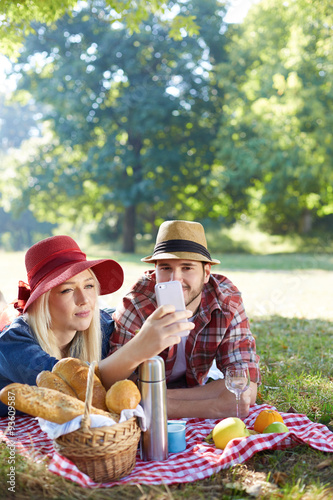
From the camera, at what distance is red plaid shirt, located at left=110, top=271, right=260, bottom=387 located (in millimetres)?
3666

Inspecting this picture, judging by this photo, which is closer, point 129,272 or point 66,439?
point 66,439

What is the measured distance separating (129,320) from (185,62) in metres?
20.6

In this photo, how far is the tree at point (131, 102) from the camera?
72.6 ft

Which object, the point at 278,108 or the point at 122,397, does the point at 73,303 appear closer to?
the point at 122,397

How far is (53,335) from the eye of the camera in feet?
11.2

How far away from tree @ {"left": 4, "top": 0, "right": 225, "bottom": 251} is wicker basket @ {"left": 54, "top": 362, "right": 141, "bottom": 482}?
19.3 meters

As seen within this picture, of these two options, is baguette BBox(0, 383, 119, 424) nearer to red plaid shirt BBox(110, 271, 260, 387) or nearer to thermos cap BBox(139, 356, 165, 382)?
thermos cap BBox(139, 356, 165, 382)

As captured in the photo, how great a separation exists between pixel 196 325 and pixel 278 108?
17.3m

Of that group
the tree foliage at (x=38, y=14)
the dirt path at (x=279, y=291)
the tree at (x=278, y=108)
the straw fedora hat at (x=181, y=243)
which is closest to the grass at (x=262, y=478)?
the straw fedora hat at (x=181, y=243)

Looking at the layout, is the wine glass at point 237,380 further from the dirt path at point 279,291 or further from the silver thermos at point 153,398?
the dirt path at point 279,291

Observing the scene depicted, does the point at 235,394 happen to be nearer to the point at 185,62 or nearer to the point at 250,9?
the point at 185,62

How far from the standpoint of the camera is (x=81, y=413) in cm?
242

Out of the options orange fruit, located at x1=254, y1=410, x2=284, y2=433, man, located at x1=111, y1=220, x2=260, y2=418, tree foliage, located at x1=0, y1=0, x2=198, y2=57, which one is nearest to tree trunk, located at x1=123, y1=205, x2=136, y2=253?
tree foliage, located at x1=0, y1=0, x2=198, y2=57

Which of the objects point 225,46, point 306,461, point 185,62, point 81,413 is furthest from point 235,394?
point 225,46
